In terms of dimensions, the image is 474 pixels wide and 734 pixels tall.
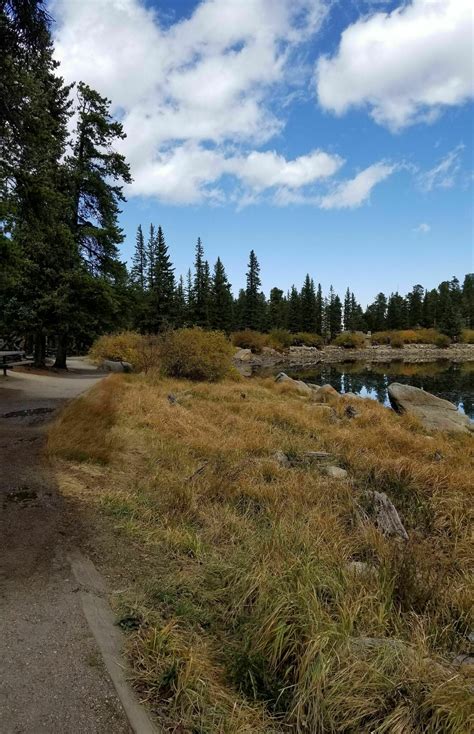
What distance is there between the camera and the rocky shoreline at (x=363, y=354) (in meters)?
55.7

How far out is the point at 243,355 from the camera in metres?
53.4

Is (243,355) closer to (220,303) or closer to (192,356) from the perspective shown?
(220,303)

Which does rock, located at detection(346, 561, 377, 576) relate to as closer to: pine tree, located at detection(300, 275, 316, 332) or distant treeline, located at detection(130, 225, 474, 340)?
distant treeline, located at detection(130, 225, 474, 340)

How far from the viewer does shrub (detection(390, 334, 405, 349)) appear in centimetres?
7144

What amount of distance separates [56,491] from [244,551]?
249cm

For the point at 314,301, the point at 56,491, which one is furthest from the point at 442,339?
the point at 56,491

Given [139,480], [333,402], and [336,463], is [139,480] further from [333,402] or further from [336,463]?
[333,402]

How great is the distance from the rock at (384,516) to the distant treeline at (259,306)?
3340 cm

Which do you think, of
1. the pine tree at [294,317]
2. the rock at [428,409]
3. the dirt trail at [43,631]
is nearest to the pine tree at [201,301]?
the pine tree at [294,317]

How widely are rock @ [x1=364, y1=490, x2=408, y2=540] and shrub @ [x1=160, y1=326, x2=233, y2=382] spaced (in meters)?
14.1

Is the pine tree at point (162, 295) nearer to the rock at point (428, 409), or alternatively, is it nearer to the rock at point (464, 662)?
the rock at point (428, 409)

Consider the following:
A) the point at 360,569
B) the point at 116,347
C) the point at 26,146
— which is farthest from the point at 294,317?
the point at 360,569

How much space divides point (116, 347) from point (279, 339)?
40.6 m

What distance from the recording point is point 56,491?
563 cm
